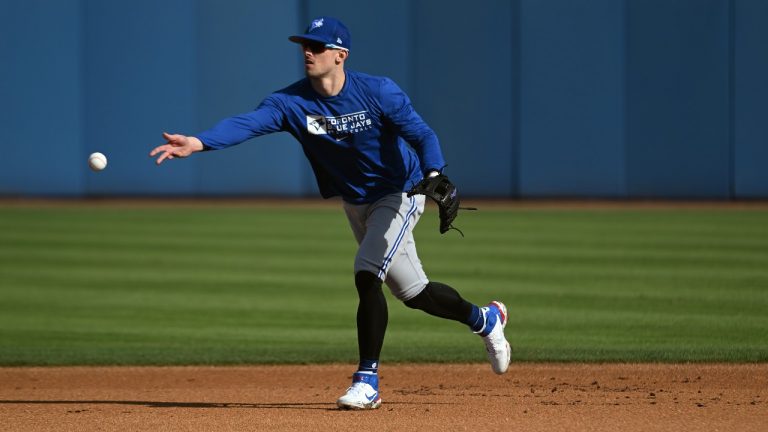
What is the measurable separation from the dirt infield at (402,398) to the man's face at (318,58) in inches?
62.1

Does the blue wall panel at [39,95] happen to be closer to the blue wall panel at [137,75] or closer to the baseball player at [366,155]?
the blue wall panel at [137,75]

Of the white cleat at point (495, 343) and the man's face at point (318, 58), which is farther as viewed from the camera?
the white cleat at point (495, 343)

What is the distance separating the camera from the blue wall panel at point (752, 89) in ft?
67.9

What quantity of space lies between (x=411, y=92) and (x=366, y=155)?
16.4m

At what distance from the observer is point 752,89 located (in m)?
20.8

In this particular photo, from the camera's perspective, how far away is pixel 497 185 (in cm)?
2194

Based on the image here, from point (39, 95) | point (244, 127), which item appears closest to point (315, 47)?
point (244, 127)

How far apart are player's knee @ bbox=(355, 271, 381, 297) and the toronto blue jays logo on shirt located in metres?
0.64

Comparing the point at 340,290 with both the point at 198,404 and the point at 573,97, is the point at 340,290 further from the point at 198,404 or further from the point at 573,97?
the point at 573,97

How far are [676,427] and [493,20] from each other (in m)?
17.0

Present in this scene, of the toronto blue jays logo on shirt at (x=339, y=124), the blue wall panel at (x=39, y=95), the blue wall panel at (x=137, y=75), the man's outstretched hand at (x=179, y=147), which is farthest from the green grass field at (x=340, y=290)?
the blue wall panel at (x=39, y=95)

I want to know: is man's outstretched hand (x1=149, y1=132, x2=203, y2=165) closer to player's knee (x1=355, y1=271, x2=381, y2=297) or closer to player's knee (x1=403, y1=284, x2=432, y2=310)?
player's knee (x1=355, y1=271, x2=381, y2=297)

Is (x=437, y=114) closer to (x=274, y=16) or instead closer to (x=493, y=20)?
(x=493, y=20)

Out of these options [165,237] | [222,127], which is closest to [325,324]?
[222,127]
